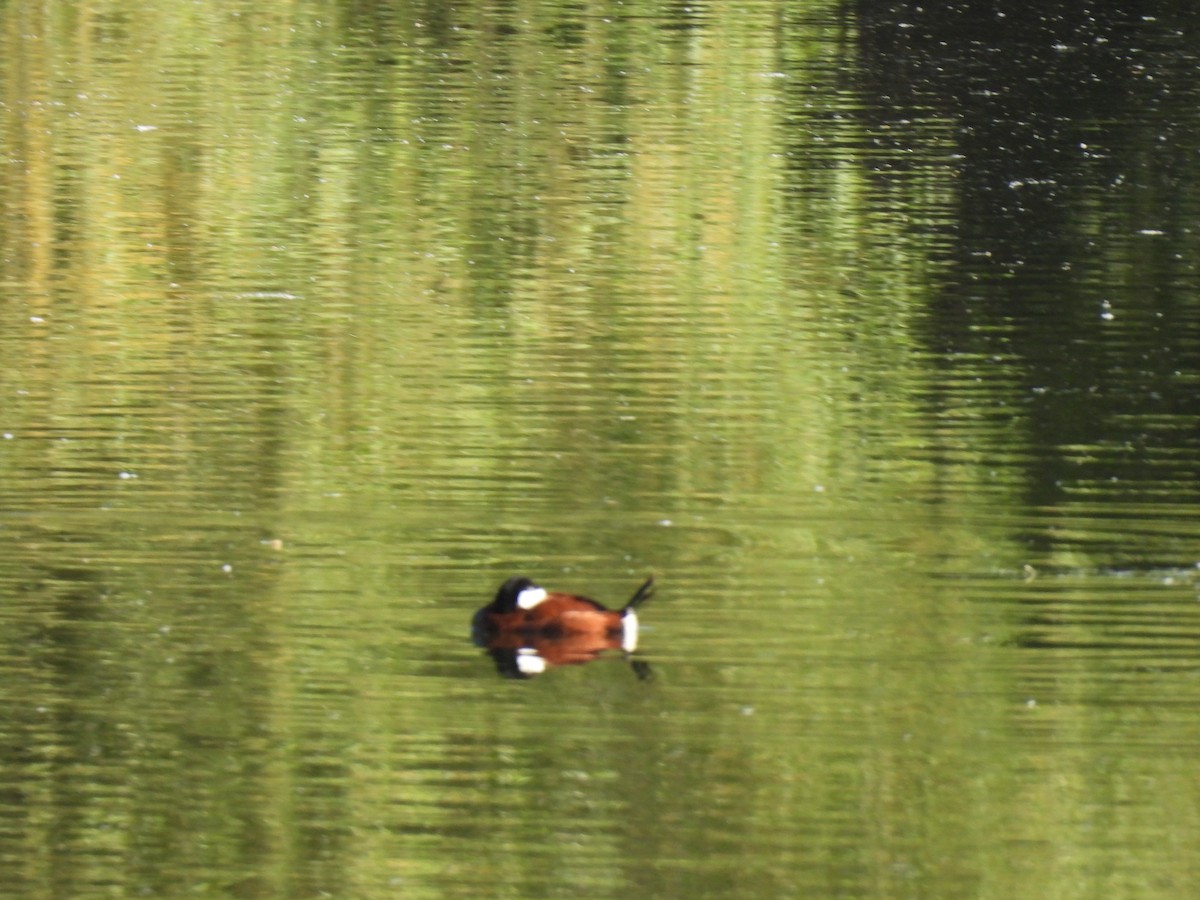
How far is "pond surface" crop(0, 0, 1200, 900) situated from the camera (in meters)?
7.41

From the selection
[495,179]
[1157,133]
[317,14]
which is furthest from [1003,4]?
[495,179]

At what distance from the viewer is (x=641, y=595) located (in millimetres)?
9117

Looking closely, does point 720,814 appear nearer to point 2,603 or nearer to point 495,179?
point 2,603

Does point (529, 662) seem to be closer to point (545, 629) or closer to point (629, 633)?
point (545, 629)

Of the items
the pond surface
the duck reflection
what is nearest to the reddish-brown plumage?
the duck reflection

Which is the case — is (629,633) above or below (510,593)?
below

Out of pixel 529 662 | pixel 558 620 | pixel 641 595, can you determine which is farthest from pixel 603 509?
pixel 529 662

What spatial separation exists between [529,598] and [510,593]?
0.07 m

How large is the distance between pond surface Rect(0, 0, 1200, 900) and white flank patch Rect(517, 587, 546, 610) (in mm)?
256

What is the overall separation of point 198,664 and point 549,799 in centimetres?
173

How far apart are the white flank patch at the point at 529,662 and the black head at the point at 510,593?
16 centimetres

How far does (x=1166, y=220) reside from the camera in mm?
18734

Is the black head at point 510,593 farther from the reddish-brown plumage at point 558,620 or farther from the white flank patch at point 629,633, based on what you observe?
the white flank patch at point 629,633

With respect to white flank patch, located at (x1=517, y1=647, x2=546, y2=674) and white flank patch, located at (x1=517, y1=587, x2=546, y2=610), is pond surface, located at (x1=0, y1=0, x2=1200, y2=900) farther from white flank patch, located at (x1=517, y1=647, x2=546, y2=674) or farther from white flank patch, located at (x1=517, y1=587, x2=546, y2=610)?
white flank patch, located at (x1=517, y1=587, x2=546, y2=610)
